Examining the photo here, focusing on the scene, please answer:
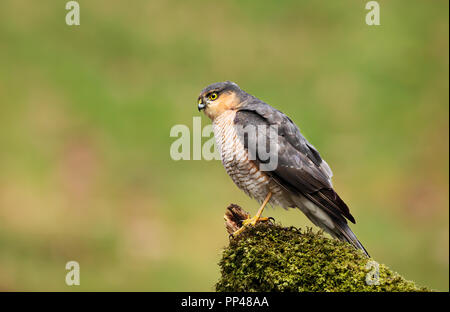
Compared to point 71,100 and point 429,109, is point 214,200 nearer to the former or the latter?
point 71,100

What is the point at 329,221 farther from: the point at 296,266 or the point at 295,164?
the point at 296,266

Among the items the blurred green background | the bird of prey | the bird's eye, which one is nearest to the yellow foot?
the bird of prey

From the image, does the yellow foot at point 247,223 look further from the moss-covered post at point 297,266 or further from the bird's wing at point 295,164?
the bird's wing at point 295,164

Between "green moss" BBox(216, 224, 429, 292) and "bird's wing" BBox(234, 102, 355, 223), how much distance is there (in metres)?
0.54

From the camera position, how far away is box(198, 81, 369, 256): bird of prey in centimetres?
509

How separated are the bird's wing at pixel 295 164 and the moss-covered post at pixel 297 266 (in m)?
0.53

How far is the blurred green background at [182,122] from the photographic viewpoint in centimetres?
1109

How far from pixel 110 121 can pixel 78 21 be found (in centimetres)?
363

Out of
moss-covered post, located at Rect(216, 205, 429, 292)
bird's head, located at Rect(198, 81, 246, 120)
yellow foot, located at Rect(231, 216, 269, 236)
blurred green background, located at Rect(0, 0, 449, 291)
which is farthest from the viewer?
blurred green background, located at Rect(0, 0, 449, 291)

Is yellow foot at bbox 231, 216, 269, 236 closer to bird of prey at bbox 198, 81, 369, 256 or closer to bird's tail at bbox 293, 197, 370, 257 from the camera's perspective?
bird of prey at bbox 198, 81, 369, 256

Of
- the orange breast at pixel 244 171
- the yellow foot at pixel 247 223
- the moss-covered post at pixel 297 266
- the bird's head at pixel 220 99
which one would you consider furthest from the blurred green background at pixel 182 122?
the moss-covered post at pixel 297 266

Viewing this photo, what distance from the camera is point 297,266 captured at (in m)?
4.07

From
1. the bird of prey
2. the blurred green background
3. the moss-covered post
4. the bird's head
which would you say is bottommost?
the moss-covered post
